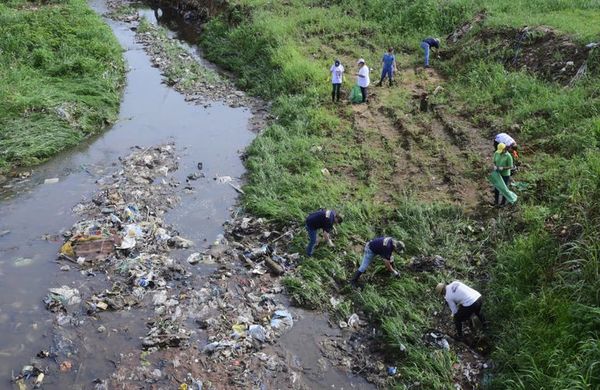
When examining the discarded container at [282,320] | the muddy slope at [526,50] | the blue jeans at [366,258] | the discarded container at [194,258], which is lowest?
the discarded container at [282,320]

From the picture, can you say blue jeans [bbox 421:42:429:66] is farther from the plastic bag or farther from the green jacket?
the green jacket

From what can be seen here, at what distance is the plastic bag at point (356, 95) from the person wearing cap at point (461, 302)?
29.8 ft

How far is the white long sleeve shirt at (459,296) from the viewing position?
8.14 m

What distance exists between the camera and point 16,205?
12320 mm

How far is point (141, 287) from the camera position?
9758 millimetres

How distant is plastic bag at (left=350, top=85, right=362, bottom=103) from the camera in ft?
53.7

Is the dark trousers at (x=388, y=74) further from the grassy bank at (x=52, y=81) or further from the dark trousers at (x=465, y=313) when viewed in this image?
the dark trousers at (x=465, y=313)

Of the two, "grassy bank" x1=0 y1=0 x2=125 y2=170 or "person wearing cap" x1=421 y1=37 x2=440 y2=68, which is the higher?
"person wearing cap" x1=421 y1=37 x2=440 y2=68

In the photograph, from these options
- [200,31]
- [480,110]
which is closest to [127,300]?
[480,110]

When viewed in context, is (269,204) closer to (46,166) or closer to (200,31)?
(46,166)

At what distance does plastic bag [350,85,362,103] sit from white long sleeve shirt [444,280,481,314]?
9.15 meters

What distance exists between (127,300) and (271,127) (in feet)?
25.6

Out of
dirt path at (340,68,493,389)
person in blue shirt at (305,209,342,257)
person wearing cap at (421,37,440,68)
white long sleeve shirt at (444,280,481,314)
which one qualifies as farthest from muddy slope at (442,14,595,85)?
white long sleeve shirt at (444,280,481,314)

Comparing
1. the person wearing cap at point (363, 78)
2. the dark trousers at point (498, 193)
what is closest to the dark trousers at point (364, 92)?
the person wearing cap at point (363, 78)
